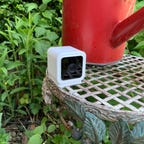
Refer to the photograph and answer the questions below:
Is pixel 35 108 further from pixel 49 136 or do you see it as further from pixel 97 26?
pixel 97 26

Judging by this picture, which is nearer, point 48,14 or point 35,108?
point 35,108

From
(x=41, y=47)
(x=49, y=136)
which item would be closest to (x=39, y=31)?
(x=41, y=47)

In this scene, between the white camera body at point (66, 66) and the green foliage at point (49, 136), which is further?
the green foliage at point (49, 136)

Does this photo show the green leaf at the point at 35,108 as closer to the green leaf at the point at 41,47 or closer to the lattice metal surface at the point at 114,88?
the green leaf at the point at 41,47

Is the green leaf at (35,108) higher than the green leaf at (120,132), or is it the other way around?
the green leaf at (120,132)

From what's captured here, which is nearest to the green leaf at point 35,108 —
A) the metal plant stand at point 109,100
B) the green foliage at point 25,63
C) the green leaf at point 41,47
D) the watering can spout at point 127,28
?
the green foliage at point 25,63

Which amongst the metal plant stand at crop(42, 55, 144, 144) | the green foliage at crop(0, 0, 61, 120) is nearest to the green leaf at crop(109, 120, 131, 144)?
the metal plant stand at crop(42, 55, 144, 144)

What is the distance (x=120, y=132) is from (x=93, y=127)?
0.05 m

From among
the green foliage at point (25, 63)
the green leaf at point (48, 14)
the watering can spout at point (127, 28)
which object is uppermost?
the watering can spout at point (127, 28)

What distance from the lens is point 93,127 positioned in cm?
53

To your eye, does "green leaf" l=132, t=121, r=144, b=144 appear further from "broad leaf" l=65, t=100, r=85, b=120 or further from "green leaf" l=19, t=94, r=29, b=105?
"green leaf" l=19, t=94, r=29, b=105

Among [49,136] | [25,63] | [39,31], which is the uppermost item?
[39,31]

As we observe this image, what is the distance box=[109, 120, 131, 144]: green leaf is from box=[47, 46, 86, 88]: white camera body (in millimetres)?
170

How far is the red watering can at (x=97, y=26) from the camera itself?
0.69m
